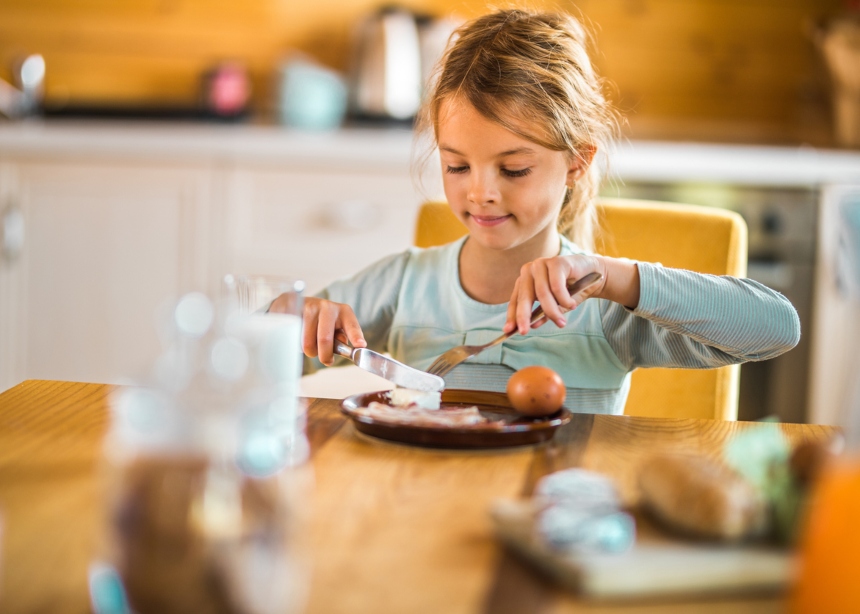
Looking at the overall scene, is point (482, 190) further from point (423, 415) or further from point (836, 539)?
point (836, 539)

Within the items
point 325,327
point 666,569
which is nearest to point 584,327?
point 325,327

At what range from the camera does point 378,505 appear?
26.4 inches

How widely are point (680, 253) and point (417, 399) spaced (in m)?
0.66

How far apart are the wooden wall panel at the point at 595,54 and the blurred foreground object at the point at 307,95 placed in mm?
244

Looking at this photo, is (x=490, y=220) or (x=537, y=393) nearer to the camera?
(x=537, y=393)

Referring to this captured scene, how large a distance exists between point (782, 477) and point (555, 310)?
0.43 metres

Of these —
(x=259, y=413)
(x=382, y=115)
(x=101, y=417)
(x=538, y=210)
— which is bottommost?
(x=101, y=417)

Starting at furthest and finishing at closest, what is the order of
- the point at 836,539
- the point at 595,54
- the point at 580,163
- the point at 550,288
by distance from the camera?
the point at 595,54 < the point at 580,163 < the point at 550,288 < the point at 836,539

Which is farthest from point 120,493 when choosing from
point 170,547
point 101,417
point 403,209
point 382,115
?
point 382,115

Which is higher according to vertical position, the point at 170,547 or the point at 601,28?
the point at 601,28

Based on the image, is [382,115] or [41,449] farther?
[382,115]

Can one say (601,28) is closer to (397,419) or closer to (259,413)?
(397,419)

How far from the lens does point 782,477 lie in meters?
0.59

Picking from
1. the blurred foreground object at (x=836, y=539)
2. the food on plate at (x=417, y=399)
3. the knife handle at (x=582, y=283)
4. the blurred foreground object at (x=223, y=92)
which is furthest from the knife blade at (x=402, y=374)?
the blurred foreground object at (x=223, y=92)
